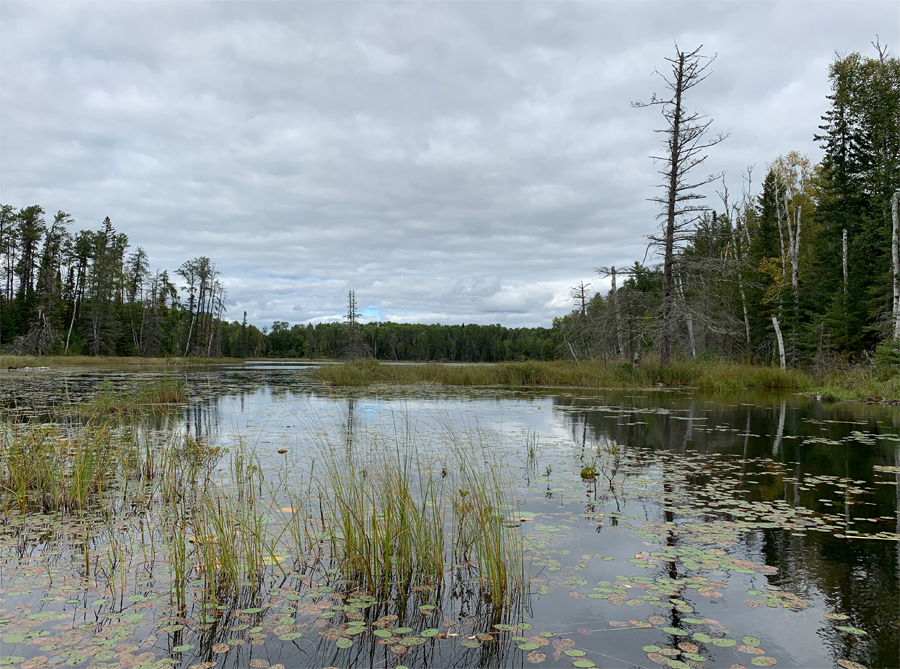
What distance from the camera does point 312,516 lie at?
5027 mm

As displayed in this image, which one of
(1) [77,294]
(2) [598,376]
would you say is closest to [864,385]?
(2) [598,376]

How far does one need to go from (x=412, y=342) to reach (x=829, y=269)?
80663 mm

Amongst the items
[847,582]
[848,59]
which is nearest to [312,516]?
[847,582]

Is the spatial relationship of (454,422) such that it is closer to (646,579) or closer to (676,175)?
(646,579)

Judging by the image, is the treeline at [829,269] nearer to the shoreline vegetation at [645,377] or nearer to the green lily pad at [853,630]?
the shoreline vegetation at [645,377]

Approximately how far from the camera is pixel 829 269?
2736 centimetres

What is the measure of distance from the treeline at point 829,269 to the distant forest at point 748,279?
78 millimetres

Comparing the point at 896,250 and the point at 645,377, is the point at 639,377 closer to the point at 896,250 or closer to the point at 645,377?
the point at 645,377

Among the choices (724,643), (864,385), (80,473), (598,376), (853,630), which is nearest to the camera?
(724,643)

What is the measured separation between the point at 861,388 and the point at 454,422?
15.0 m

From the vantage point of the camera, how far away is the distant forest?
23281mm

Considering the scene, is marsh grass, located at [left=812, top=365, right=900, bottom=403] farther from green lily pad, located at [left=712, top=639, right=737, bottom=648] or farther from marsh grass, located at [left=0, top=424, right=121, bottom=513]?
marsh grass, located at [left=0, top=424, right=121, bottom=513]

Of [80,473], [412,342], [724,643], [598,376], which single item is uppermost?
[412,342]

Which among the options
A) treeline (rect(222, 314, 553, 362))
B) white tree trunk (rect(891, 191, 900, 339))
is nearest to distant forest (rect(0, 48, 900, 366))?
white tree trunk (rect(891, 191, 900, 339))
